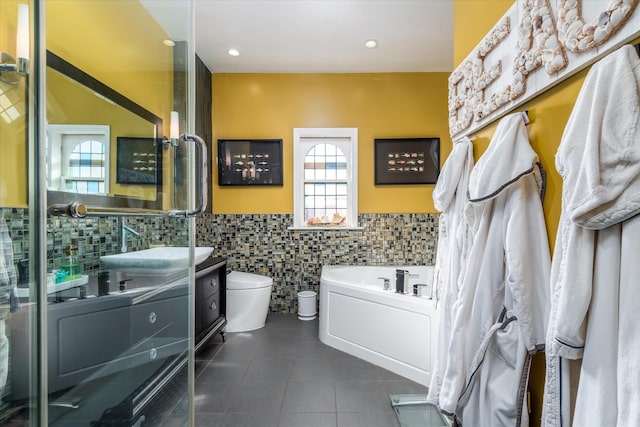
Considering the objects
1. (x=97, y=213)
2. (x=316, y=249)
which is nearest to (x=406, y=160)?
(x=316, y=249)

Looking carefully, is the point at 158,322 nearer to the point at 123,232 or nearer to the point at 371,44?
the point at 123,232

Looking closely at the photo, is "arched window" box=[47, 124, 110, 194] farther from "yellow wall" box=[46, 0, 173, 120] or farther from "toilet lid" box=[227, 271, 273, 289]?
"toilet lid" box=[227, 271, 273, 289]

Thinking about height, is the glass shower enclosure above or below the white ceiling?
below

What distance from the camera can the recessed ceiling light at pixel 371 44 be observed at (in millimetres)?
2854

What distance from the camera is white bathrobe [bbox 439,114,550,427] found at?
972 mm

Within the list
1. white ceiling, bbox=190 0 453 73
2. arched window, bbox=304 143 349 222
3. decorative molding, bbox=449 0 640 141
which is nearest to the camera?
decorative molding, bbox=449 0 640 141

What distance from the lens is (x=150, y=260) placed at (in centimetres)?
125

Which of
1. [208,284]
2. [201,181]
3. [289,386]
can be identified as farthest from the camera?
[208,284]

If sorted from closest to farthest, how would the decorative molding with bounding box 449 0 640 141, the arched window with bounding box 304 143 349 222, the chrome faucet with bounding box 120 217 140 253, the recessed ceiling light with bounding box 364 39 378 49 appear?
the decorative molding with bounding box 449 0 640 141
the chrome faucet with bounding box 120 217 140 253
the recessed ceiling light with bounding box 364 39 378 49
the arched window with bounding box 304 143 349 222

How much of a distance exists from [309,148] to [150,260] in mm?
2629

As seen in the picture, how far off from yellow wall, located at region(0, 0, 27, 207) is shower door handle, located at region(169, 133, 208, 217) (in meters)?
0.61

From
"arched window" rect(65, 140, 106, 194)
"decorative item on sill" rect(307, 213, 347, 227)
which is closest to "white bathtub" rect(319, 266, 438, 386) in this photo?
"decorative item on sill" rect(307, 213, 347, 227)

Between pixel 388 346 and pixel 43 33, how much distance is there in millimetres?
2497

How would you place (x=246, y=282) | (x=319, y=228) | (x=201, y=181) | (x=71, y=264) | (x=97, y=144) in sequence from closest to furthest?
(x=71, y=264)
(x=97, y=144)
(x=201, y=181)
(x=246, y=282)
(x=319, y=228)
